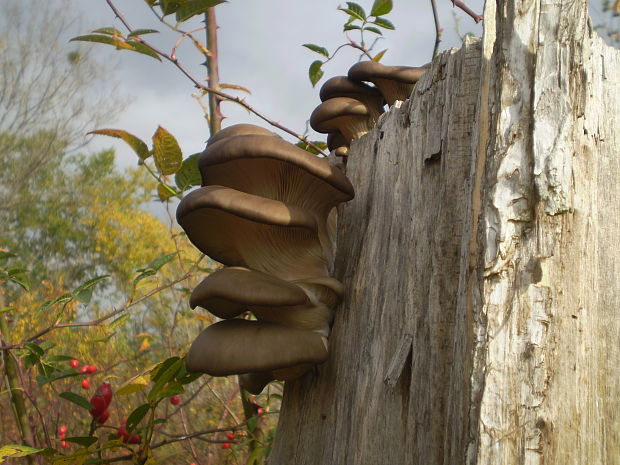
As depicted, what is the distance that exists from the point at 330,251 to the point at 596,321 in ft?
3.09

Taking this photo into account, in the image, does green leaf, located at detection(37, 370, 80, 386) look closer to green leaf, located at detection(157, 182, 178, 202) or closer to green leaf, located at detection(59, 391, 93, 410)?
green leaf, located at detection(59, 391, 93, 410)

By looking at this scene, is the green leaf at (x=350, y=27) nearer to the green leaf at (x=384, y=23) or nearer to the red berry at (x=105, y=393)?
the green leaf at (x=384, y=23)

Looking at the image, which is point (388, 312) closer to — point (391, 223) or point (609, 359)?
point (391, 223)

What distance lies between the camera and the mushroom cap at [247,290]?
4.49ft

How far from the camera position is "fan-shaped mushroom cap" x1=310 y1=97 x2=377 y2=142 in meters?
2.10

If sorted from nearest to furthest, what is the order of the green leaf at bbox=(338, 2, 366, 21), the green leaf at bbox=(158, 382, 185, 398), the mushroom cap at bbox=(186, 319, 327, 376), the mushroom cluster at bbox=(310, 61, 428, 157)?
1. the mushroom cap at bbox=(186, 319, 327, 376)
2. the green leaf at bbox=(158, 382, 185, 398)
3. the mushroom cluster at bbox=(310, 61, 428, 157)
4. the green leaf at bbox=(338, 2, 366, 21)

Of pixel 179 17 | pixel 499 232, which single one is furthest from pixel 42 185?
pixel 499 232

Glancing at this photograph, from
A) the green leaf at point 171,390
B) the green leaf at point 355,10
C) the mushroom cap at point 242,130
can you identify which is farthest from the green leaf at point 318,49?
the green leaf at point 171,390

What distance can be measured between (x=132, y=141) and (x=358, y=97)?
111 centimetres

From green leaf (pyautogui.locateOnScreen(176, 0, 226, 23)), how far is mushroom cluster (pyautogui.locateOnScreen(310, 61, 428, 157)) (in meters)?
0.62

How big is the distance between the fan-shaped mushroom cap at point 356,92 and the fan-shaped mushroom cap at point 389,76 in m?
0.04

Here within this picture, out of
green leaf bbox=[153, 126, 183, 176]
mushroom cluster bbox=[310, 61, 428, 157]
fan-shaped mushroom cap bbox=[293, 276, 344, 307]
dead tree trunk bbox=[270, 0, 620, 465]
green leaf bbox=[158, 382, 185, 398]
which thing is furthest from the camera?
green leaf bbox=[153, 126, 183, 176]

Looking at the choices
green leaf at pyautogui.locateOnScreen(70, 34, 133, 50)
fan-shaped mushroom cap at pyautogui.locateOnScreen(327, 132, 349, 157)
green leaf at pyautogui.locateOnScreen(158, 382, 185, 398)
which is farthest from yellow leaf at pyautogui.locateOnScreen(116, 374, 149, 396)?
green leaf at pyautogui.locateOnScreen(70, 34, 133, 50)

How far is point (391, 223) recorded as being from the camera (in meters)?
1.55
